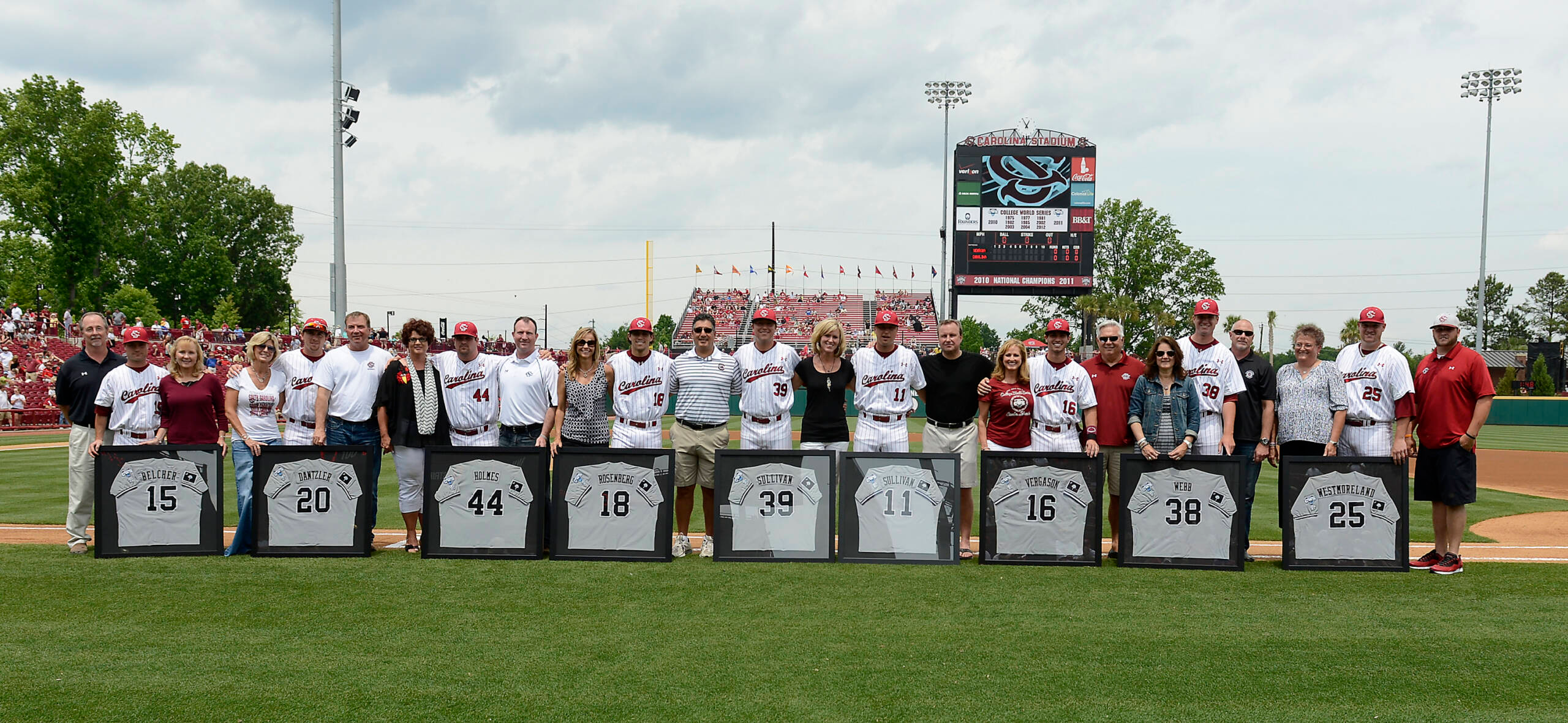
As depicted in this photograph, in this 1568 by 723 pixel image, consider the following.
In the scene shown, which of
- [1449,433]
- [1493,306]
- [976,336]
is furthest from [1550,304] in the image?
[1449,433]

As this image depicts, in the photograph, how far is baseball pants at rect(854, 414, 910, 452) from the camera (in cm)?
700

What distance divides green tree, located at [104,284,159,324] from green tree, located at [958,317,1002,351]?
63427 mm

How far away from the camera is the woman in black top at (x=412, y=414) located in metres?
6.98

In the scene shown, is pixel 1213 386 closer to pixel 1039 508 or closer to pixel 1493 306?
pixel 1039 508

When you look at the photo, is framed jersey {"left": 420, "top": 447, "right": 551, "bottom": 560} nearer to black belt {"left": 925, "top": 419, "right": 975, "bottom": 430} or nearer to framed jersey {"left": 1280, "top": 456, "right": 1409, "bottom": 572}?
black belt {"left": 925, "top": 419, "right": 975, "bottom": 430}

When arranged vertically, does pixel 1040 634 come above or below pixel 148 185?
below

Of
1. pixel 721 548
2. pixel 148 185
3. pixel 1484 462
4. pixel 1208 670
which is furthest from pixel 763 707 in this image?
pixel 148 185

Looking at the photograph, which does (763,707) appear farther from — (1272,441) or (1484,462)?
(1484,462)

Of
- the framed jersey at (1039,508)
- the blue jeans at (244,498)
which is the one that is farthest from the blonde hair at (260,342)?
the framed jersey at (1039,508)

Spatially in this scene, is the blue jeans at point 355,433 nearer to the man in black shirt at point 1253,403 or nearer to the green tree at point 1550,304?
the man in black shirt at point 1253,403

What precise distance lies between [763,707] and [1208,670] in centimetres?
219

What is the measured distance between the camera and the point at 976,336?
117562mm

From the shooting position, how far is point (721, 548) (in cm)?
682

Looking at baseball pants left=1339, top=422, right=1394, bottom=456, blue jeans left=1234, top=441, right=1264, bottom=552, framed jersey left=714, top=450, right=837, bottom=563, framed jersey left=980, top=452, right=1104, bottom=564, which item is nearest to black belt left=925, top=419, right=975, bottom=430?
framed jersey left=980, top=452, right=1104, bottom=564
